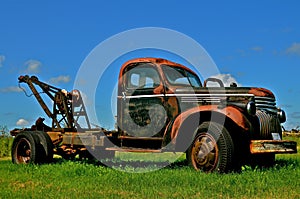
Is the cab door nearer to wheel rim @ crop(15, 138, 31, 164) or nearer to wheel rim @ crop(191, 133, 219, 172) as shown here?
wheel rim @ crop(191, 133, 219, 172)

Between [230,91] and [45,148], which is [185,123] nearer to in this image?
[230,91]

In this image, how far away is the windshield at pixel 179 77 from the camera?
37.4 ft

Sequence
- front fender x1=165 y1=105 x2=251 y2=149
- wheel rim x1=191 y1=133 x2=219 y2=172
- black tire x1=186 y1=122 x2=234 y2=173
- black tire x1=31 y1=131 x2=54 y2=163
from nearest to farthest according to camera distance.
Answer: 1. black tire x1=186 y1=122 x2=234 y2=173
2. wheel rim x1=191 y1=133 x2=219 y2=172
3. front fender x1=165 y1=105 x2=251 y2=149
4. black tire x1=31 y1=131 x2=54 y2=163

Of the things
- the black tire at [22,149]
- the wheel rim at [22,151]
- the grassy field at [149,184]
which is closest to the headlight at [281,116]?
the grassy field at [149,184]

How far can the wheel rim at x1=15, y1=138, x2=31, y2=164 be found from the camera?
13.6 m

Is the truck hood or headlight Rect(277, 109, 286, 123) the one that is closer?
the truck hood

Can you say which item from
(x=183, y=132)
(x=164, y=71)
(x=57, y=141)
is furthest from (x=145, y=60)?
(x=57, y=141)

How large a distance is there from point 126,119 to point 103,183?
306 centimetres

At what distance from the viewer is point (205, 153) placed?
32.7ft

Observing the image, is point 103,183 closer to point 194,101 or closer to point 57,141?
point 194,101

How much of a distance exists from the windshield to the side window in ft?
0.96

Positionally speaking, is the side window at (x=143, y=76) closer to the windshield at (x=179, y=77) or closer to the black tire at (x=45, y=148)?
the windshield at (x=179, y=77)

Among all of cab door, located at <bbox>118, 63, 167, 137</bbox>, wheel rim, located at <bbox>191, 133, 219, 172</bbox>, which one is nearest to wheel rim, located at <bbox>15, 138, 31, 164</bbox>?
cab door, located at <bbox>118, 63, 167, 137</bbox>

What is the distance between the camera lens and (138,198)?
280 inches
